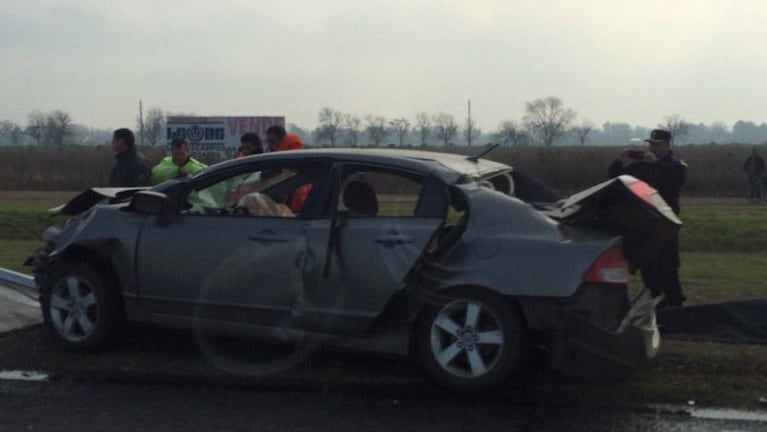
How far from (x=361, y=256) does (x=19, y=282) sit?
4733mm

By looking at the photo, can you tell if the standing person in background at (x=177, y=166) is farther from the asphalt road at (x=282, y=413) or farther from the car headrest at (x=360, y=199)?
the asphalt road at (x=282, y=413)

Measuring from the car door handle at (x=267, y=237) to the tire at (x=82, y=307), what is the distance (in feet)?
3.87

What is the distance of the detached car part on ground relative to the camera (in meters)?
6.60

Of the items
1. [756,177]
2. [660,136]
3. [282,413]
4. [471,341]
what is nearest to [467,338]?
[471,341]

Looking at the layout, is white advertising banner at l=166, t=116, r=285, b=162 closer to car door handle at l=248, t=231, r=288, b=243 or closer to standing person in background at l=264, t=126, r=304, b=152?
standing person in background at l=264, t=126, r=304, b=152

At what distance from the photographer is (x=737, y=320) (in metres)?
8.45

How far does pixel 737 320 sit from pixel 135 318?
4.57m

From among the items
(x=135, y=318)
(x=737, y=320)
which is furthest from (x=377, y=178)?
(x=737, y=320)

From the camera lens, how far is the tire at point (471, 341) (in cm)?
660

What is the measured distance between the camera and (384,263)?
6.90 m

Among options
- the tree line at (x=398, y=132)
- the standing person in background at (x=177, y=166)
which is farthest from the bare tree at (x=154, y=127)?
the standing person in background at (x=177, y=166)

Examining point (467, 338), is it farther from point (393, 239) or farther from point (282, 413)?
point (282, 413)

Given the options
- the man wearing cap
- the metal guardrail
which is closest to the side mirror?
the metal guardrail

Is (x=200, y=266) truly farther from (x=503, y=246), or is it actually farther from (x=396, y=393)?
(x=503, y=246)
